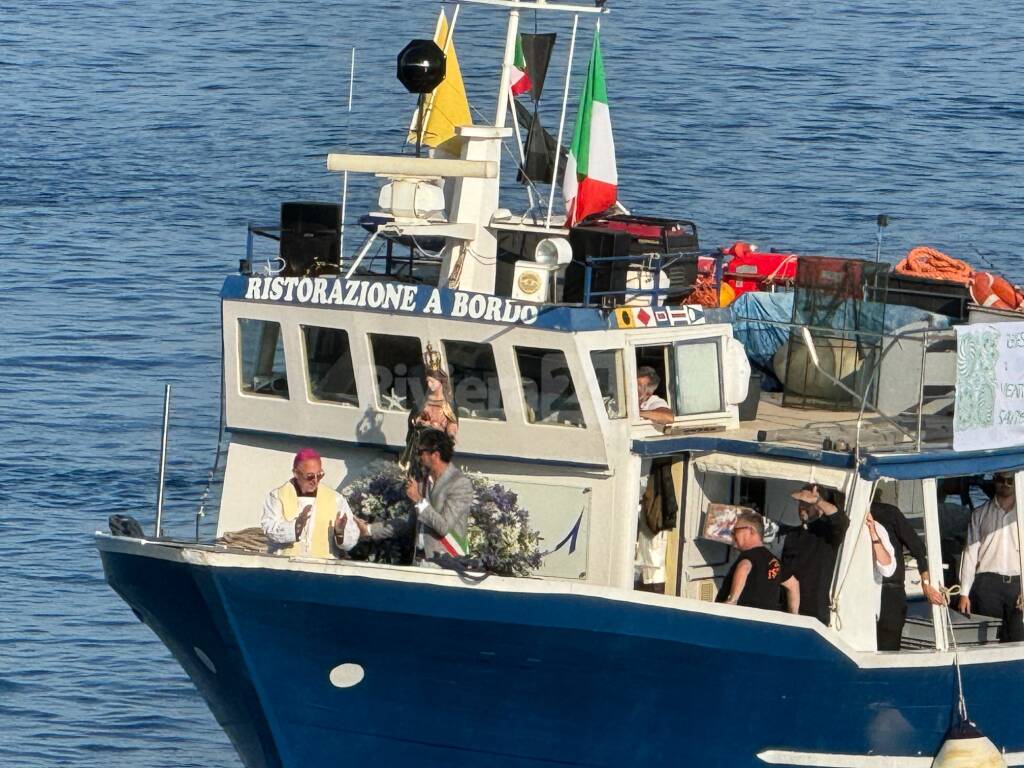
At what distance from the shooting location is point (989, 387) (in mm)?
20891

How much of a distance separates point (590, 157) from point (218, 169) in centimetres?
3217

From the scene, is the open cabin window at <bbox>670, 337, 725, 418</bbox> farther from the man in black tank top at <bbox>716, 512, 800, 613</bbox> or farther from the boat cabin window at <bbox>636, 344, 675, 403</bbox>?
the man in black tank top at <bbox>716, 512, 800, 613</bbox>

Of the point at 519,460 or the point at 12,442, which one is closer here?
the point at 519,460

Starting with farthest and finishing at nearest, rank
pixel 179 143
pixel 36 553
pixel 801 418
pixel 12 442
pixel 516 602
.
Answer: pixel 179 143 → pixel 12 442 → pixel 36 553 → pixel 801 418 → pixel 516 602

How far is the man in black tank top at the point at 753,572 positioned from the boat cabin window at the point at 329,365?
12.8ft

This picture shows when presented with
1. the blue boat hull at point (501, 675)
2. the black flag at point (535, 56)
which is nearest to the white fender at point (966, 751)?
the blue boat hull at point (501, 675)

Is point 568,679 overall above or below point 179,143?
below

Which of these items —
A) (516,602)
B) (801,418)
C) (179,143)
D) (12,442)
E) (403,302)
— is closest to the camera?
(516,602)

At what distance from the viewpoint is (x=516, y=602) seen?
1897 centimetres

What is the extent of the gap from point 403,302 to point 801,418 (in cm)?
456

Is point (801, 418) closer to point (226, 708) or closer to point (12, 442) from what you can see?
point (226, 708)

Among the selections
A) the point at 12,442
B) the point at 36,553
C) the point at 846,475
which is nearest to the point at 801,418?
the point at 846,475

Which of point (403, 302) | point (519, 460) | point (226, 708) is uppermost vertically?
point (403, 302)

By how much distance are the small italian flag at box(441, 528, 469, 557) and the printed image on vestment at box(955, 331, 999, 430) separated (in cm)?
503
